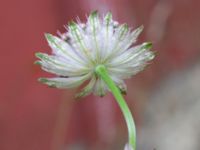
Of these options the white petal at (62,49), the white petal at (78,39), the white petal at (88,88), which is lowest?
the white petal at (88,88)

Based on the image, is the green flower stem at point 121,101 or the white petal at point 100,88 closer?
the green flower stem at point 121,101

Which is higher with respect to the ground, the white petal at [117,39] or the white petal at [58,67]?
the white petal at [117,39]

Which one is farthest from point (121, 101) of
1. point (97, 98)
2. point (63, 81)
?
point (97, 98)

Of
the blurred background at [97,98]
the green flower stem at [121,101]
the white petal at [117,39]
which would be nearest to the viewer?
the green flower stem at [121,101]

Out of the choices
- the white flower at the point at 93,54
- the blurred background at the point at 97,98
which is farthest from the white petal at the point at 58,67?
the blurred background at the point at 97,98

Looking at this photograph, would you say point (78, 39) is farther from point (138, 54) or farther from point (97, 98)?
point (97, 98)

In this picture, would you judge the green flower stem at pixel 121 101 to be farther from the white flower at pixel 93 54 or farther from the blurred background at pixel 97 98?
the blurred background at pixel 97 98

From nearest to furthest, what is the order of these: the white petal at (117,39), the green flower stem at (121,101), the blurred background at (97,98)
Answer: the green flower stem at (121,101) → the white petal at (117,39) → the blurred background at (97,98)
